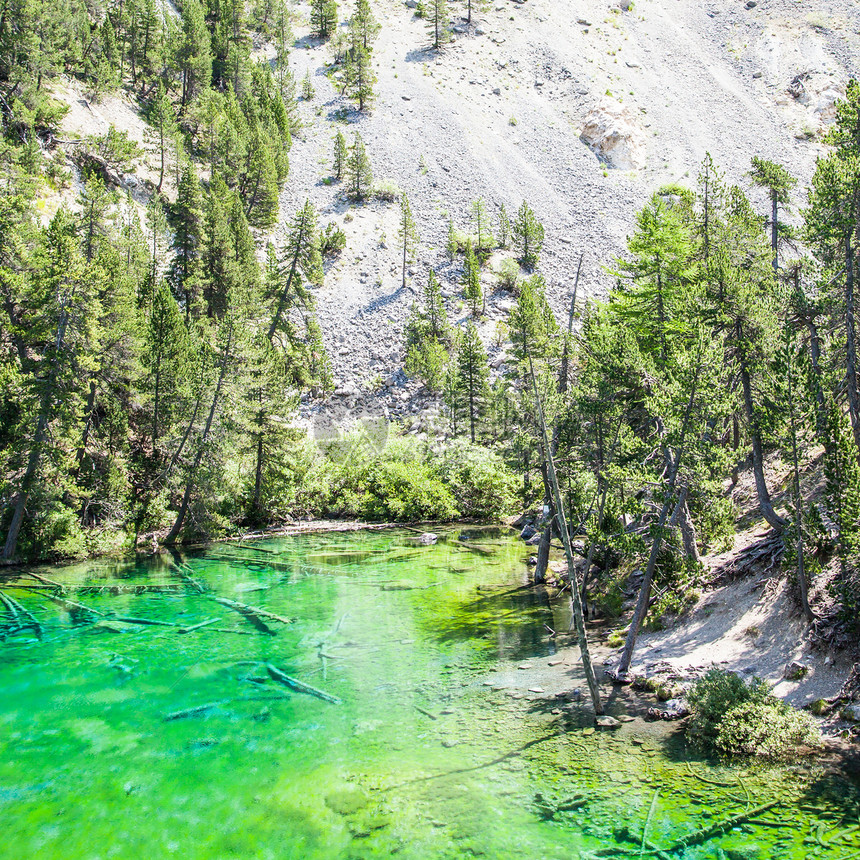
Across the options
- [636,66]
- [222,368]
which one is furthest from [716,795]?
[636,66]

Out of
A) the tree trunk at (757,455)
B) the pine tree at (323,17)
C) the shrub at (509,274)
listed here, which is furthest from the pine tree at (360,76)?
the tree trunk at (757,455)

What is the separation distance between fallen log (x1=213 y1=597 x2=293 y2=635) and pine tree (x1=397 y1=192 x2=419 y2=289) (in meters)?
47.4

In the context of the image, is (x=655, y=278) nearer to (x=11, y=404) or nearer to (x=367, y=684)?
(x=367, y=684)

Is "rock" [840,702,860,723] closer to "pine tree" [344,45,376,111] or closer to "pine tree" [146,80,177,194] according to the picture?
"pine tree" [146,80,177,194]

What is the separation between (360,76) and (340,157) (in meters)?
21.6

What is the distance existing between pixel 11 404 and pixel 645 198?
68.8 meters

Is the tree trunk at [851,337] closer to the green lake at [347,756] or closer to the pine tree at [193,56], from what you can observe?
the green lake at [347,756]

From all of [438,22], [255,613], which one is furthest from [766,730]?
[438,22]

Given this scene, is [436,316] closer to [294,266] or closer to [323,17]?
[294,266]

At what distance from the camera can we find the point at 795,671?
12117mm

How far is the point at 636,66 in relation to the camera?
9362 cm

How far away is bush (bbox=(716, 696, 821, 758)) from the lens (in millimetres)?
10352

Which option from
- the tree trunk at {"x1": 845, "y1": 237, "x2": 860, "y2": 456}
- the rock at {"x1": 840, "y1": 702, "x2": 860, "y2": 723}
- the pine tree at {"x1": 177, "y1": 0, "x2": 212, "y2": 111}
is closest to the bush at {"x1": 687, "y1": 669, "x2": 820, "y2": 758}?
the rock at {"x1": 840, "y1": 702, "x2": 860, "y2": 723}

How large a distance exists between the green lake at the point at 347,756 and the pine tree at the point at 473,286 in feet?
147
